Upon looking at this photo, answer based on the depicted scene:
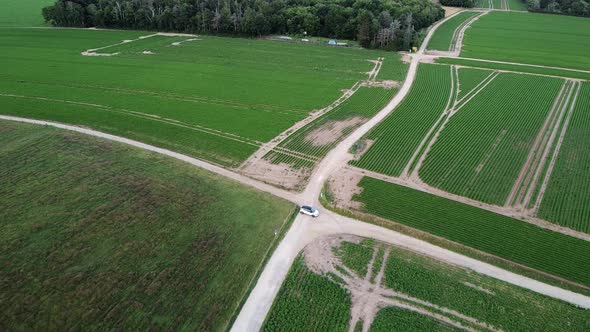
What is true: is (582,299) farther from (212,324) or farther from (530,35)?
(530,35)

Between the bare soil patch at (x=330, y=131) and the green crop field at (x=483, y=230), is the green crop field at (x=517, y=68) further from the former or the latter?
the green crop field at (x=483, y=230)

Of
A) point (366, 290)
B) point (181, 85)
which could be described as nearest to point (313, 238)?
point (366, 290)

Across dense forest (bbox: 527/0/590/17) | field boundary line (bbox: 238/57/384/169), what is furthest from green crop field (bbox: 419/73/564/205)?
dense forest (bbox: 527/0/590/17)

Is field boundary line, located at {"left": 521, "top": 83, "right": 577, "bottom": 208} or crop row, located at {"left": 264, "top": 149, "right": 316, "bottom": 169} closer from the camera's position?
field boundary line, located at {"left": 521, "top": 83, "right": 577, "bottom": 208}

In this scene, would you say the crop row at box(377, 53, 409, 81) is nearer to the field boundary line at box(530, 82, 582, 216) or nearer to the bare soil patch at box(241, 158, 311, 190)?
the field boundary line at box(530, 82, 582, 216)

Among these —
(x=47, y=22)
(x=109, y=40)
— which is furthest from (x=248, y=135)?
(x=47, y=22)

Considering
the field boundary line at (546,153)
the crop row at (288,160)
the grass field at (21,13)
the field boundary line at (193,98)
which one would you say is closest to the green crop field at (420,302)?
the field boundary line at (546,153)

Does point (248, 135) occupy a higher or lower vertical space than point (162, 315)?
higher
